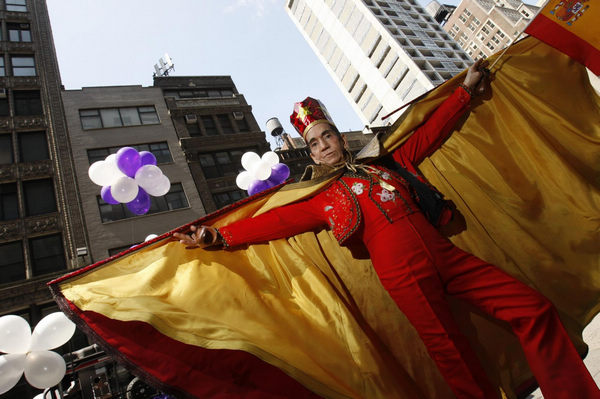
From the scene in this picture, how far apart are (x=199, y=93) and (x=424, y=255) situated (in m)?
23.4

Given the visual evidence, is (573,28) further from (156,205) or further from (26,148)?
(26,148)

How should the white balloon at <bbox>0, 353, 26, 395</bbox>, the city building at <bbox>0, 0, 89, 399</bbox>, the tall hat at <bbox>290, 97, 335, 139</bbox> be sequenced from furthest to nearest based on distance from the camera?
the city building at <bbox>0, 0, 89, 399</bbox>, the white balloon at <bbox>0, 353, 26, 395</bbox>, the tall hat at <bbox>290, 97, 335, 139</bbox>

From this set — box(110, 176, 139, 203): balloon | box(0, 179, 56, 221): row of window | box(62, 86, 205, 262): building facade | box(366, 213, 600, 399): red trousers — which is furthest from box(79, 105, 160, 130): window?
box(366, 213, 600, 399): red trousers

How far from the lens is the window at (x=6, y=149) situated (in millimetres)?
15797

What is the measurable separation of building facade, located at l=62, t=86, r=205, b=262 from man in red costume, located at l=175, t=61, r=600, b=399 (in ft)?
47.3

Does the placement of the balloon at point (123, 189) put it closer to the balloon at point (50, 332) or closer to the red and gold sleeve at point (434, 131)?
the balloon at point (50, 332)

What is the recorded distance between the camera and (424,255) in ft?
7.89

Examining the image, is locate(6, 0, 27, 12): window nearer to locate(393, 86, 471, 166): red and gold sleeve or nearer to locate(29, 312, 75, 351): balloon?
locate(29, 312, 75, 351): balloon

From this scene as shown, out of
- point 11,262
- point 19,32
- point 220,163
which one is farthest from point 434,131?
point 19,32

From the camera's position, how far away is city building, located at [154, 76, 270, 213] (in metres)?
18.9

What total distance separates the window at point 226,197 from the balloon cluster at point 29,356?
13.2 metres

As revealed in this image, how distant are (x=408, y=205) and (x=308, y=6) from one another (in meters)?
63.6

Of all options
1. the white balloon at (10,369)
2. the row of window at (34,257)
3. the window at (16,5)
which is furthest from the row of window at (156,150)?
the white balloon at (10,369)

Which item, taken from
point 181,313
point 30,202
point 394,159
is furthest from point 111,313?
point 30,202
